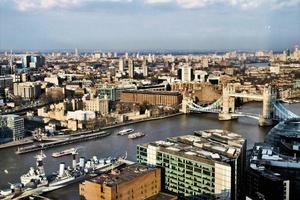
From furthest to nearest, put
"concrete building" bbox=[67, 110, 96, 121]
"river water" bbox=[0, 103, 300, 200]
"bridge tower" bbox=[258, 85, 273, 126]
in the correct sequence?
"concrete building" bbox=[67, 110, 96, 121] < "bridge tower" bbox=[258, 85, 273, 126] < "river water" bbox=[0, 103, 300, 200]

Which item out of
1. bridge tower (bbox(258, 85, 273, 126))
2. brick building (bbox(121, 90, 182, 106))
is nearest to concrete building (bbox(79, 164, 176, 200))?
bridge tower (bbox(258, 85, 273, 126))

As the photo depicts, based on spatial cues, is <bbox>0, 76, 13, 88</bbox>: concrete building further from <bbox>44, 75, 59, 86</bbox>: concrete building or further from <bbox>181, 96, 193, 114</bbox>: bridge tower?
<bbox>181, 96, 193, 114</bbox>: bridge tower

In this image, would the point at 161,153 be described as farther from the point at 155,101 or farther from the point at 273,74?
the point at 273,74

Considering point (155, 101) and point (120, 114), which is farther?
point (155, 101)

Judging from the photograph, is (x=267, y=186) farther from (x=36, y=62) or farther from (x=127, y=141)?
(x=36, y=62)

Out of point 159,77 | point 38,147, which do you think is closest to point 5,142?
point 38,147

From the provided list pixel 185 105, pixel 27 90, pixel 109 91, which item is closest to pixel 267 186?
pixel 185 105
